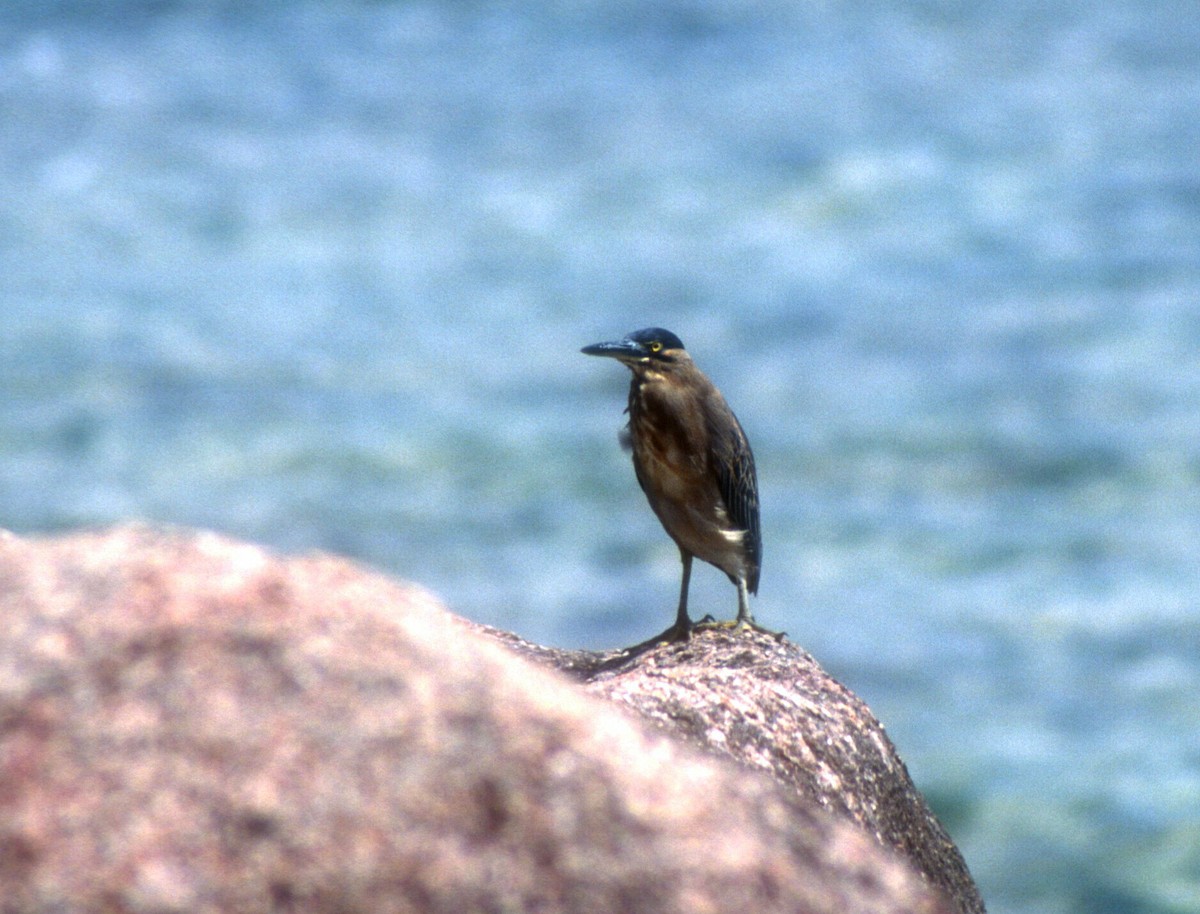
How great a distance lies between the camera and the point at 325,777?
3145mm

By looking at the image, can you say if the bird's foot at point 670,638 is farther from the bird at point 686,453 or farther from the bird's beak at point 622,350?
the bird's beak at point 622,350

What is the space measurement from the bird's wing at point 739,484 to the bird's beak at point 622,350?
0.43 m

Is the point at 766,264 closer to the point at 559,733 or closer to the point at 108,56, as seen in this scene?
the point at 108,56

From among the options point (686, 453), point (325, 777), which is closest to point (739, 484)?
point (686, 453)

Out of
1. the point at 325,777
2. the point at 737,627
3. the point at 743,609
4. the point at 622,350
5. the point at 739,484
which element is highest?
the point at 622,350

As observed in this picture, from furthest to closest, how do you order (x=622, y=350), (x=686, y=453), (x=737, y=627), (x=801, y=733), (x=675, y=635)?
(x=622, y=350) → (x=686, y=453) → (x=675, y=635) → (x=737, y=627) → (x=801, y=733)

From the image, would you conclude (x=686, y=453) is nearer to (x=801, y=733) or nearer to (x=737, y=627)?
(x=737, y=627)

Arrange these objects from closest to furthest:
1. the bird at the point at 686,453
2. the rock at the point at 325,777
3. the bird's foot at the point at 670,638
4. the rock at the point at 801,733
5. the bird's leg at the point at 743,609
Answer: the rock at the point at 325,777 < the rock at the point at 801,733 < the bird's foot at the point at 670,638 < the bird's leg at the point at 743,609 < the bird at the point at 686,453

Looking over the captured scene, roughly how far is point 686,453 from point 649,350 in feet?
1.52

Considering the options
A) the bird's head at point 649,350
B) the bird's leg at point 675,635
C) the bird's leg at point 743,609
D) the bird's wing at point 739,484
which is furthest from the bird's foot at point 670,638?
the bird's head at point 649,350

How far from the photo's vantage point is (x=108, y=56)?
132ft

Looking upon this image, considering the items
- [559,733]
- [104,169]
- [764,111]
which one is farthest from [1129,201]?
[559,733]

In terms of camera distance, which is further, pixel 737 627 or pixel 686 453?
pixel 686 453

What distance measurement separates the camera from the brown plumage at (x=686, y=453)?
763cm
